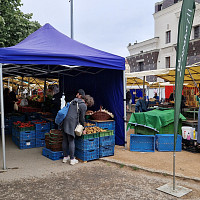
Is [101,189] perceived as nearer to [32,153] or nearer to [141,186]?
[141,186]

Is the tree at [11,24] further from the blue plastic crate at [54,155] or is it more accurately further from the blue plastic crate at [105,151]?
the blue plastic crate at [105,151]

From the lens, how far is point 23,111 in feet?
36.4

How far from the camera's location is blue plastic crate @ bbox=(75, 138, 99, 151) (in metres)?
6.09

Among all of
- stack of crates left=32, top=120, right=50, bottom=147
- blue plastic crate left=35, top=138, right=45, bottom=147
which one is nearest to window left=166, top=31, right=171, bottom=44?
stack of crates left=32, top=120, right=50, bottom=147

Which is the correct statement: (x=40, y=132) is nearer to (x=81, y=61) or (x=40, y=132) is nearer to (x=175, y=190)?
(x=81, y=61)

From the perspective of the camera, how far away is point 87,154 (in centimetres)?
614

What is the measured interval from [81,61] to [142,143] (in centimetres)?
322

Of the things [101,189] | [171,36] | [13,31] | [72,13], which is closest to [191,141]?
[101,189]

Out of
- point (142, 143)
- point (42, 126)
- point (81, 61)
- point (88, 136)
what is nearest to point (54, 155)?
point (88, 136)

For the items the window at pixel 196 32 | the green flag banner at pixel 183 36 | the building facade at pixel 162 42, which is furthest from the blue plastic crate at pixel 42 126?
the window at pixel 196 32

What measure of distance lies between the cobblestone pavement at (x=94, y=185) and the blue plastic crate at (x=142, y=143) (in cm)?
172

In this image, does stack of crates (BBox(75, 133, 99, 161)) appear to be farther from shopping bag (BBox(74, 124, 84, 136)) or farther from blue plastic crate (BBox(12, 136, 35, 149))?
blue plastic crate (BBox(12, 136, 35, 149))

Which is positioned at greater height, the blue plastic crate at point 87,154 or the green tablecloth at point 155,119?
the green tablecloth at point 155,119

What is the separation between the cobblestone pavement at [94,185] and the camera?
13.8 ft
